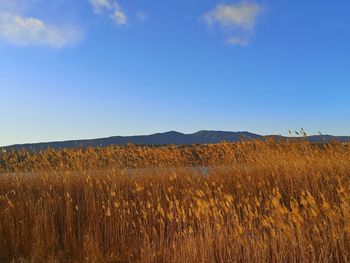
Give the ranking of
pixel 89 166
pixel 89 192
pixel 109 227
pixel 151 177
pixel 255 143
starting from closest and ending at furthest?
pixel 109 227 → pixel 89 192 → pixel 151 177 → pixel 89 166 → pixel 255 143

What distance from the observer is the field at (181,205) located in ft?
16.5

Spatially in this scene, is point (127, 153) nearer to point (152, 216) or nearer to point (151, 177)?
point (151, 177)

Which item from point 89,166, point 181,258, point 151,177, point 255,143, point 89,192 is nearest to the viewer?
point 181,258

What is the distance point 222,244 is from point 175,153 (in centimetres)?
445

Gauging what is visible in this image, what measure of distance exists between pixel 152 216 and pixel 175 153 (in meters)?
2.99

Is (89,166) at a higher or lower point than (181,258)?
higher

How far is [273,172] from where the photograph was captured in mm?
8125

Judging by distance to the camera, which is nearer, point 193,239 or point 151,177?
point 193,239

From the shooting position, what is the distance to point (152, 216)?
6.80m

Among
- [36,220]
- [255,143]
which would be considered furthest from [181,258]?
[255,143]

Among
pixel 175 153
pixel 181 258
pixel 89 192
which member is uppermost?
pixel 175 153

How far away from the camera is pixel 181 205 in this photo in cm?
696

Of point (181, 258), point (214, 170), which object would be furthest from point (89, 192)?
point (181, 258)

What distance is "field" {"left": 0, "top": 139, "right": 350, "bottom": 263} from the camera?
503cm
